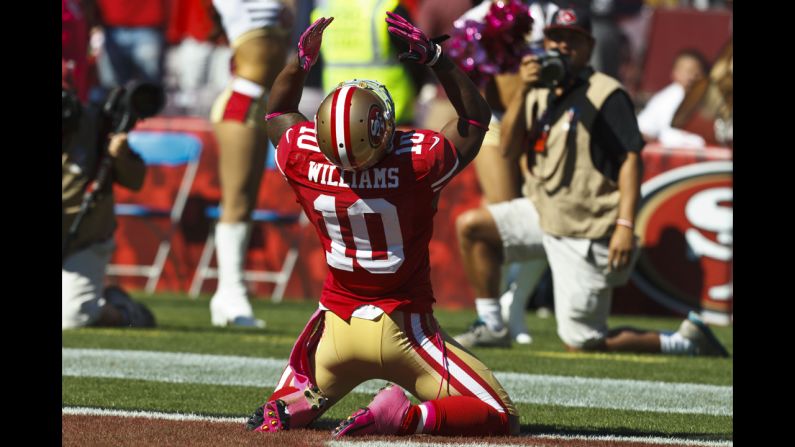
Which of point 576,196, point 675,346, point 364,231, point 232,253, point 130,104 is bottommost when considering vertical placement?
point 675,346

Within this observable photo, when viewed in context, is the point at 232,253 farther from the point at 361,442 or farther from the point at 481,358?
the point at 361,442

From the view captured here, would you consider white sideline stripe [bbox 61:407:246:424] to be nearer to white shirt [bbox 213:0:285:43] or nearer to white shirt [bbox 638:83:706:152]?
white shirt [bbox 213:0:285:43]

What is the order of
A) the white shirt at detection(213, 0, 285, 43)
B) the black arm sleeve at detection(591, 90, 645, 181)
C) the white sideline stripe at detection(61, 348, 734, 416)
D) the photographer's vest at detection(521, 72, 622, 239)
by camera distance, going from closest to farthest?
1. the white sideline stripe at detection(61, 348, 734, 416)
2. the black arm sleeve at detection(591, 90, 645, 181)
3. the photographer's vest at detection(521, 72, 622, 239)
4. the white shirt at detection(213, 0, 285, 43)

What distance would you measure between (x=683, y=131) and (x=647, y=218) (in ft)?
5.05

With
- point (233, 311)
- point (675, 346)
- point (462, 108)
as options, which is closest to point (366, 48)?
point (233, 311)

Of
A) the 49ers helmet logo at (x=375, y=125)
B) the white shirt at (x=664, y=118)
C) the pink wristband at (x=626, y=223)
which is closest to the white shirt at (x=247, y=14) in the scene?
the pink wristband at (x=626, y=223)

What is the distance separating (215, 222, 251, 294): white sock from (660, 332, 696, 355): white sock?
8.55 ft

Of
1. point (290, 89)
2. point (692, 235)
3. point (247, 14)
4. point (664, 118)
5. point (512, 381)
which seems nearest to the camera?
point (290, 89)

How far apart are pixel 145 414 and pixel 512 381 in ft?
6.67

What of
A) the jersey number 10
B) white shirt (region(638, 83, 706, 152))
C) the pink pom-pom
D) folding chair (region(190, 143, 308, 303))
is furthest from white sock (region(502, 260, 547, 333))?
the jersey number 10

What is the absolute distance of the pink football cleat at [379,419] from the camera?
4.71 m

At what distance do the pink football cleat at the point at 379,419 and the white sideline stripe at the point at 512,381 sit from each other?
1416 millimetres

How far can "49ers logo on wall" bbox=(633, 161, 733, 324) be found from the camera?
33.6 feet

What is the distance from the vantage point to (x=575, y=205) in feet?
25.9
